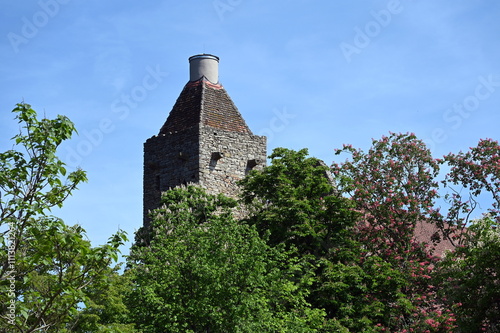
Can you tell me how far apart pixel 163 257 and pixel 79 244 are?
12.1 metres

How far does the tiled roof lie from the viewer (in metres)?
33.8

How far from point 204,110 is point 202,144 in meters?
2.10

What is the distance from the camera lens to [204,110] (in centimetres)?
3381

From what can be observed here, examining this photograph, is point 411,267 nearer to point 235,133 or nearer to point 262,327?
point 262,327

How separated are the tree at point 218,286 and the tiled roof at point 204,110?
8967 mm

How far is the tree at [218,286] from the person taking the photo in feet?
72.0

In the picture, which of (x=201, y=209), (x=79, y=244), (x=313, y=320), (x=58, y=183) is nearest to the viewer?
(x=79, y=244)

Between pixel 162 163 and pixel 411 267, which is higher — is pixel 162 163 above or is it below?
above

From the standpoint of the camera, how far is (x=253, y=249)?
23.3 metres

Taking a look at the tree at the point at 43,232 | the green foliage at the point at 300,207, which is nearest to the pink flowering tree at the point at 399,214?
the green foliage at the point at 300,207

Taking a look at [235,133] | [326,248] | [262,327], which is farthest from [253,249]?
[235,133]

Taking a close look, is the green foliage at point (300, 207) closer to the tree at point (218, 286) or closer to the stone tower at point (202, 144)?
the tree at point (218, 286)

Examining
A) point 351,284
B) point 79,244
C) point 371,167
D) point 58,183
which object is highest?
point 371,167

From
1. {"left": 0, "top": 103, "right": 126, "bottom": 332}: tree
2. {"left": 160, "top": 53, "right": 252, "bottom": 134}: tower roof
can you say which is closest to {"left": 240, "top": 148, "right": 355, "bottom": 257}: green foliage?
{"left": 160, "top": 53, "right": 252, "bottom": 134}: tower roof
